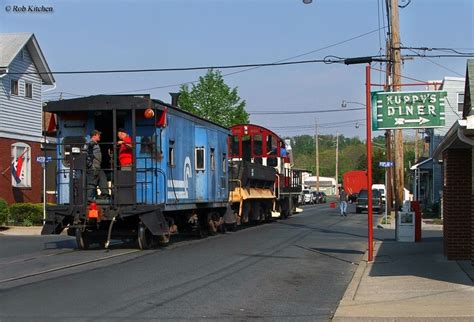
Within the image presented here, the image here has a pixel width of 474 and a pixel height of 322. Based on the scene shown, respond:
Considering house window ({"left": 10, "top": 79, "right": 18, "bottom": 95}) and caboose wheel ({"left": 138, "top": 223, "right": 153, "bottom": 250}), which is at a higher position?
house window ({"left": 10, "top": 79, "right": 18, "bottom": 95})

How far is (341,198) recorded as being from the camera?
39.9 m

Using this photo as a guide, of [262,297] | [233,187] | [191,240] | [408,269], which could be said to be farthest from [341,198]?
[262,297]

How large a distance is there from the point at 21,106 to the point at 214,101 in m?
16.3

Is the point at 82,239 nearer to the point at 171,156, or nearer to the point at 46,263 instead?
the point at 46,263

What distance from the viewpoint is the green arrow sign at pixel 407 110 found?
44.2 feet

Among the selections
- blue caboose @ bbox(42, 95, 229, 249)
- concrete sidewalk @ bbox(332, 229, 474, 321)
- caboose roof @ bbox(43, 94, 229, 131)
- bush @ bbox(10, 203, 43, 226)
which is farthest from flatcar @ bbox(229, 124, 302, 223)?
concrete sidewalk @ bbox(332, 229, 474, 321)

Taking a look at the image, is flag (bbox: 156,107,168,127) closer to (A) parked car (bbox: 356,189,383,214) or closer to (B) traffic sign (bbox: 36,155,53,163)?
(B) traffic sign (bbox: 36,155,53,163)

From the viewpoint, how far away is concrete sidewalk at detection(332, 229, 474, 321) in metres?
8.47

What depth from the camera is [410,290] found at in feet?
33.9

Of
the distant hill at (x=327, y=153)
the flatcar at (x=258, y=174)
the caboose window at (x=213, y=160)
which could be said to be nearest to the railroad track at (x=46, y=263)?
the caboose window at (x=213, y=160)

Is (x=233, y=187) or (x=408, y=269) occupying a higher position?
(x=233, y=187)

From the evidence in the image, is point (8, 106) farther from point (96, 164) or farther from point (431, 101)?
point (431, 101)

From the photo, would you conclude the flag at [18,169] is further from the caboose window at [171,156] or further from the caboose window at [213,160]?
the caboose window at [171,156]

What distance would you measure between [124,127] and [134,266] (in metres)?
4.32
